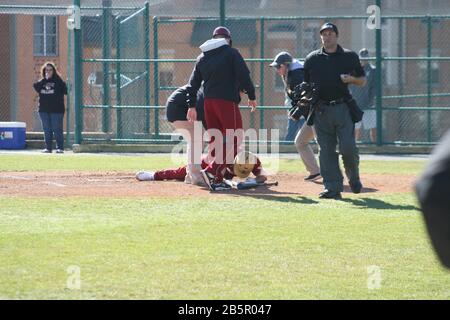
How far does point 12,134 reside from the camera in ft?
73.8

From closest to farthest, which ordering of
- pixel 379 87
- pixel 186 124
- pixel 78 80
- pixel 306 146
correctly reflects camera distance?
1. pixel 186 124
2. pixel 306 146
3. pixel 379 87
4. pixel 78 80

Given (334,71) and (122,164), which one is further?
(122,164)

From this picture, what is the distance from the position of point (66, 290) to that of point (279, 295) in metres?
1.27

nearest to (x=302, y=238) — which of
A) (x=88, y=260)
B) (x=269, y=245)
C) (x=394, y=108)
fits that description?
(x=269, y=245)

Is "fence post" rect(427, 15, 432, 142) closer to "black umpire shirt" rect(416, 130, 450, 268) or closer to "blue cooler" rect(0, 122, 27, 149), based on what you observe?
"blue cooler" rect(0, 122, 27, 149)

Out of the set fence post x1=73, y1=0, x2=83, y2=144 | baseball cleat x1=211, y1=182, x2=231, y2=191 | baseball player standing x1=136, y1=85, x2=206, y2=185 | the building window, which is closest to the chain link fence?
fence post x1=73, y1=0, x2=83, y2=144

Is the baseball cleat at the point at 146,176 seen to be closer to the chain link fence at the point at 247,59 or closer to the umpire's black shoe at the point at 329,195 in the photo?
the umpire's black shoe at the point at 329,195

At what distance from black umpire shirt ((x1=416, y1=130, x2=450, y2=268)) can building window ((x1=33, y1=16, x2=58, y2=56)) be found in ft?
123

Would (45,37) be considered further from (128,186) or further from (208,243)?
(208,243)

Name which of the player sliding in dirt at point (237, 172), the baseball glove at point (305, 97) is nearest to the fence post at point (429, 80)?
the player sliding in dirt at point (237, 172)

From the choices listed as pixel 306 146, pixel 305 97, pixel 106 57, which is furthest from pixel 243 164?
pixel 106 57

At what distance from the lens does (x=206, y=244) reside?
8492 millimetres

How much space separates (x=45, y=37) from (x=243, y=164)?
26.6 meters
